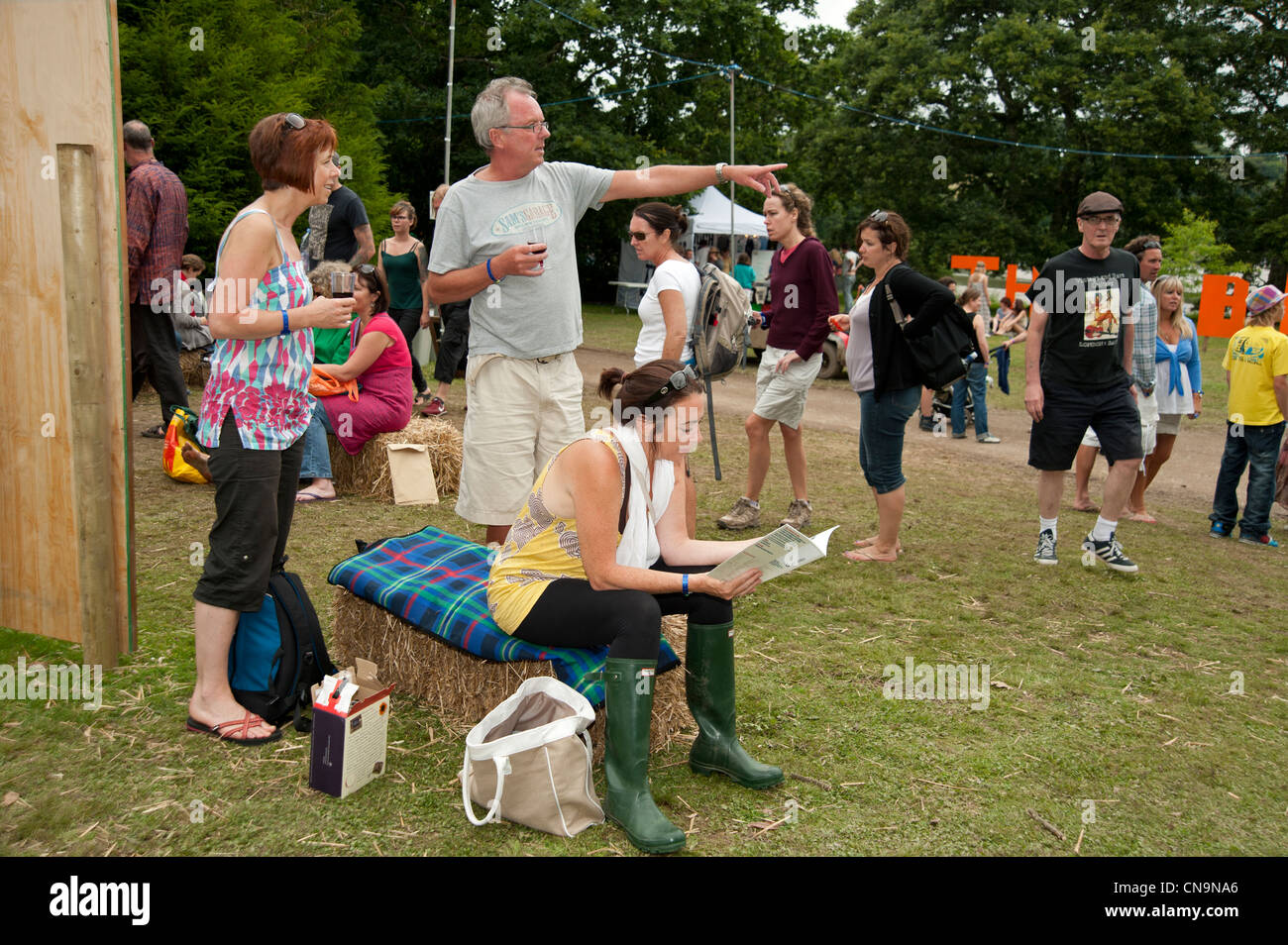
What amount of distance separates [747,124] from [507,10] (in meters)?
8.74

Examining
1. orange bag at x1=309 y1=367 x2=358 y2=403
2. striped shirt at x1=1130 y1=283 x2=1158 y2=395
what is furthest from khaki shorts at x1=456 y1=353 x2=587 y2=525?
striped shirt at x1=1130 y1=283 x2=1158 y2=395

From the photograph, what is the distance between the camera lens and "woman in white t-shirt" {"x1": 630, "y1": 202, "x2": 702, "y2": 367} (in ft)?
19.2

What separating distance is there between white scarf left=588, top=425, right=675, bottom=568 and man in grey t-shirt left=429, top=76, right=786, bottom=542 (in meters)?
1.11

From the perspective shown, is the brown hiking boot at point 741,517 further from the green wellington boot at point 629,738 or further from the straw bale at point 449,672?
the green wellington boot at point 629,738

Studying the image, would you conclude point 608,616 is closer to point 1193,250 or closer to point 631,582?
point 631,582

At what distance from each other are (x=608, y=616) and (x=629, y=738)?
37 cm

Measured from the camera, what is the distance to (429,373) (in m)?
13.0

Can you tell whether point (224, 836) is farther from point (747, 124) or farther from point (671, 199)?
point (747, 124)

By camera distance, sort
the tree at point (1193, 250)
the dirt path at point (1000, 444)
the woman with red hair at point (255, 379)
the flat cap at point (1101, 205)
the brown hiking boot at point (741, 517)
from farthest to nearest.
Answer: the tree at point (1193, 250) → the dirt path at point (1000, 444) → the brown hiking boot at point (741, 517) → the flat cap at point (1101, 205) → the woman with red hair at point (255, 379)

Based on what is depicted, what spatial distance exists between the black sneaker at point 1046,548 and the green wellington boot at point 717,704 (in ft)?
11.7

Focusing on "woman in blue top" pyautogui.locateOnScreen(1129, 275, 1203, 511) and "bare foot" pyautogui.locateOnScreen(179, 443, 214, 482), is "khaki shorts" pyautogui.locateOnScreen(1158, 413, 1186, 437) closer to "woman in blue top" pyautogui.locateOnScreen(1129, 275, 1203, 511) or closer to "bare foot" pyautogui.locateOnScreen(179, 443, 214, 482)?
"woman in blue top" pyautogui.locateOnScreen(1129, 275, 1203, 511)

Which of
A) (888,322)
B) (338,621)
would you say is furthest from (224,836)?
(888,322)

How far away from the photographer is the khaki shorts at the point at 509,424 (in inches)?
172

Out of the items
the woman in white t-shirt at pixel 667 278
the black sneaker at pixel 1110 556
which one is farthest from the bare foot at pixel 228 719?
the black sneaker at pixel 1110 556
